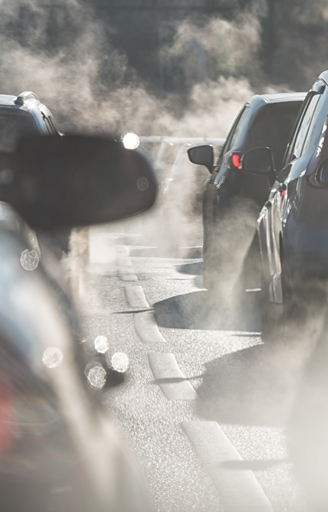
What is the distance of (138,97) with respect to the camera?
37.5 metres

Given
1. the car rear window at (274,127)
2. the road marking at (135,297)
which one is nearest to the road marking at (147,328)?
the road marking at (135,297)

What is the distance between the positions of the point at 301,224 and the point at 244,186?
3.00 metres

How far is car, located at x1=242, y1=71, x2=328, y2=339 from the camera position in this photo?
4.58 metres

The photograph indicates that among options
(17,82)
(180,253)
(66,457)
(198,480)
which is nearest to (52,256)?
(66,457)

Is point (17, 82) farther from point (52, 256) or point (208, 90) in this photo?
point (52, 256)

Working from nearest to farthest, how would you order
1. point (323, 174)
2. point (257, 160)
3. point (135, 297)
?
1. point (323, 174)
2. point (257, 160)
3. point (135, 297)

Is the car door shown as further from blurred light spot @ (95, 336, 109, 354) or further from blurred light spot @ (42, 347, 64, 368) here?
blurred light spot @ (42, 347, 64, 368)

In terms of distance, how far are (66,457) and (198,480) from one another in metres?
1.96

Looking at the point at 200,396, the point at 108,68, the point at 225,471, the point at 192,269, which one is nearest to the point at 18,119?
the point at 200,396

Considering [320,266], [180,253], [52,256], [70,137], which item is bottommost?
[180,253]

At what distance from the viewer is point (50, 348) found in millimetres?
1757

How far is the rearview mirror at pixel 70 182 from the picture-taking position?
179cm

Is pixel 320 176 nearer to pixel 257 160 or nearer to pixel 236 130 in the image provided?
pixel 257 160

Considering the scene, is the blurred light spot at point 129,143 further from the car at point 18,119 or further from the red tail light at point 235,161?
the red tail light at point 235,161
